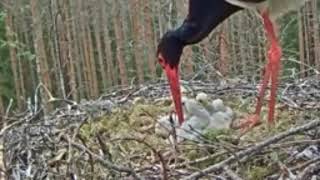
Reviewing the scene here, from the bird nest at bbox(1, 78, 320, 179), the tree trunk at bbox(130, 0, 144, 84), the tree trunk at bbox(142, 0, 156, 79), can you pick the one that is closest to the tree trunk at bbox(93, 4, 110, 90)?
the tree trunk at bbox(130, 0, 144, 84)

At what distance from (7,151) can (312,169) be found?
1.29 meters

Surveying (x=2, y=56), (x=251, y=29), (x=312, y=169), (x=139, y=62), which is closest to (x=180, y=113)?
(x=312, y=169)

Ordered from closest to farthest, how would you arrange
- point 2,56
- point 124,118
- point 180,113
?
A: point 180,113
point 124,118
point 2,56

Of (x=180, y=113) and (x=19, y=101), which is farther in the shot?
(x=19, y=101)

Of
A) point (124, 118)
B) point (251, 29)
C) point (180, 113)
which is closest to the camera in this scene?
point (180, 113)

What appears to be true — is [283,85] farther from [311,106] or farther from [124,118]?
[124,118]

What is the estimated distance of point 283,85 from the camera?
400cm

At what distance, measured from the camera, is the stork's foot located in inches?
125

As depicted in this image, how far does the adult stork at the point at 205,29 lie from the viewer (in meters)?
3.40

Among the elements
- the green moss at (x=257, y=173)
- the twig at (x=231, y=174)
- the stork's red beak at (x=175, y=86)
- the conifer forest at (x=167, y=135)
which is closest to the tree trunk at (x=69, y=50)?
the conifer forest at (x=167, y=135)

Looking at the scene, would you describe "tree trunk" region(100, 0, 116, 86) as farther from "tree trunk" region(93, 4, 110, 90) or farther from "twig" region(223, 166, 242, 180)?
"twig" region(223, 166, 242, 180)

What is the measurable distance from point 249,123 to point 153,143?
0.45 metres

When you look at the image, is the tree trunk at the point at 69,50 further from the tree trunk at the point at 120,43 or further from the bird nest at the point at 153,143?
the bird nest at the point at 153,143

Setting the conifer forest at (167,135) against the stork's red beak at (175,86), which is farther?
the stork's red beak at (175,86)
